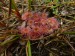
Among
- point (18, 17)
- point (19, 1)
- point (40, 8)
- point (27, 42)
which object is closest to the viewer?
point (27, 42)

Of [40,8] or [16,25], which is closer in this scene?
[16,25]

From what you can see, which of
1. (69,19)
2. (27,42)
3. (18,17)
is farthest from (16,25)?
(69,19)

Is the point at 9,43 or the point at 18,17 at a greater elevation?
the point at 18,17

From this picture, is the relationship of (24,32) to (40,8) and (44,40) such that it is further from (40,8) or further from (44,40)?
(40,8)

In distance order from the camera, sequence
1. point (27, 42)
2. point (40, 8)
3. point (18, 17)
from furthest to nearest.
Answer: point (40, 8), point (18, 17), point (27, 42)

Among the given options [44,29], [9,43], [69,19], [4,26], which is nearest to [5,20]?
[4,26]

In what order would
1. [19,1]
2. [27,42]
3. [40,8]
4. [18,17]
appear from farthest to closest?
[19,1]
[40,8]
[18,17]
[27,42]

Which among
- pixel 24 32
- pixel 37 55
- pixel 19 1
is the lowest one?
pixel 37 55

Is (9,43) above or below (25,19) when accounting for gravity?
below

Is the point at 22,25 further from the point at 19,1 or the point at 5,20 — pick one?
the point at 19,1
